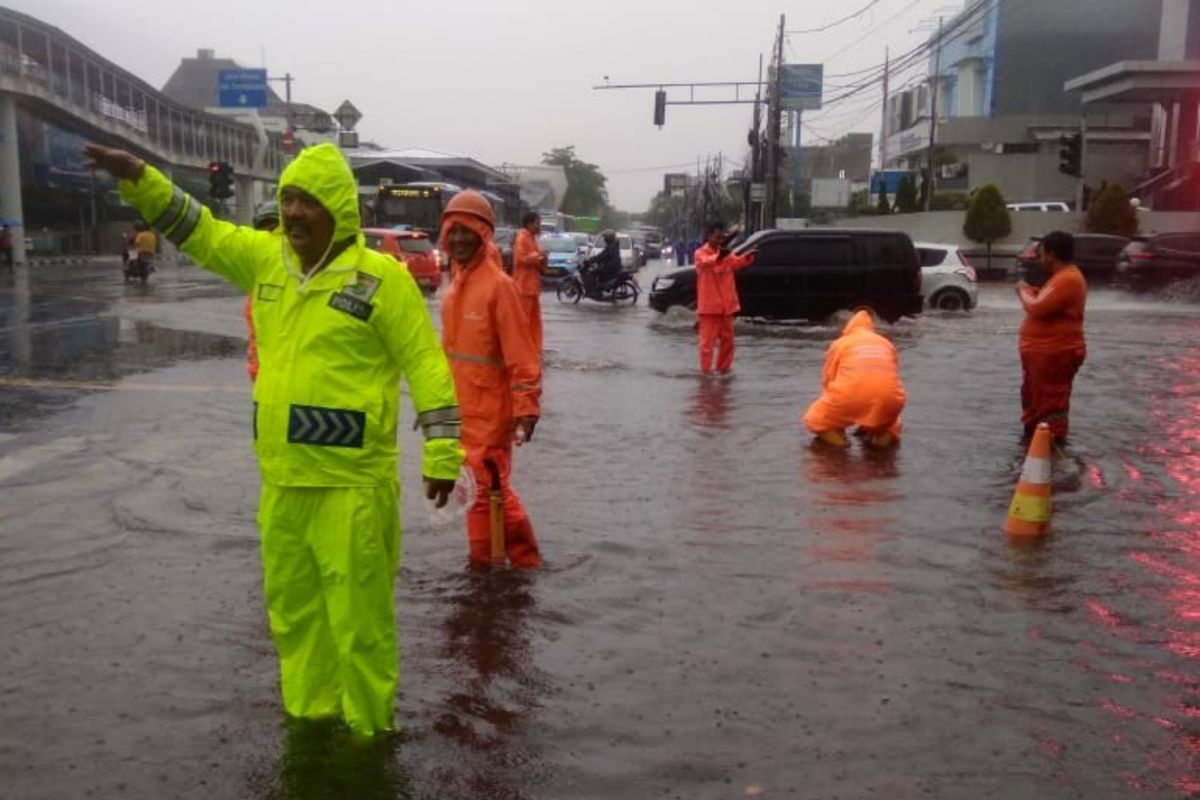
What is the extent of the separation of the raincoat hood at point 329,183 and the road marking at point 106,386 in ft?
27.4

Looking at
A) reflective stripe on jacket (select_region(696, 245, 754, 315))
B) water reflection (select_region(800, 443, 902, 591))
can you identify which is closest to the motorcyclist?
reflective stripe on jacket (select_region(696, 245, 754, 315))

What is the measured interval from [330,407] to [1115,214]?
3744cm

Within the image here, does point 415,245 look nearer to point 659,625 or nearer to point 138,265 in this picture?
point 138,265

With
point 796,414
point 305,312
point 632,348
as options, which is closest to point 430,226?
point 632,348

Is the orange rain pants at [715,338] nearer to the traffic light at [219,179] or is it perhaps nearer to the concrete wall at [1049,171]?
the traffic light at [219,179]

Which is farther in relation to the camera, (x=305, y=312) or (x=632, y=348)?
(x=632, y=348)

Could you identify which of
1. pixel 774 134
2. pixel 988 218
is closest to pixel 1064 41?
pixel 988 218

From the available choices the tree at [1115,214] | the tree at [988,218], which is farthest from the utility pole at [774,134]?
the tree at [1115,214]

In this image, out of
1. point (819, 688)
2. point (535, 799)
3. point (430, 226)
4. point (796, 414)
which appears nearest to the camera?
point (535, 799)

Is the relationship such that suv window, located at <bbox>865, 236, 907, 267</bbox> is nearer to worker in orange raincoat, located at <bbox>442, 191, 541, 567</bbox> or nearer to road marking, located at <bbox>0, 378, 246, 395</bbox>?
road marking, located at <bbox>0, 378, 246, 395</bbox>

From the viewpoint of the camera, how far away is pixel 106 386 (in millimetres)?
11883

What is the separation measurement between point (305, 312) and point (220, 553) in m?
2.90

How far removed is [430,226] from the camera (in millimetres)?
38375

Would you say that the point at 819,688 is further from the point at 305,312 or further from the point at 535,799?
the point at 305,312
